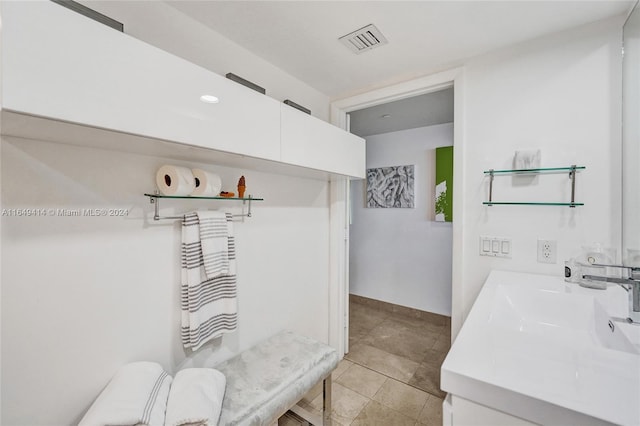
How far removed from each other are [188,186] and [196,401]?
2.90ft

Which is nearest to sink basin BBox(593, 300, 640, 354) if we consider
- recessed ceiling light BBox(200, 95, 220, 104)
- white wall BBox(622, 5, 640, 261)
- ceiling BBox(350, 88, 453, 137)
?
white wall BBox(622, 5, 640, 261)

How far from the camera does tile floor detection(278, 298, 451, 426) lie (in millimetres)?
1794

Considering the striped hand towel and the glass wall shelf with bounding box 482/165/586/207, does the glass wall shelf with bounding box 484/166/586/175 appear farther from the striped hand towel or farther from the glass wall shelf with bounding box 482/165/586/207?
the striped hand towel

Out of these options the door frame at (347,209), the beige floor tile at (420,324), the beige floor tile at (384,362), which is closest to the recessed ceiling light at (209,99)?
the door frame at (347,209)

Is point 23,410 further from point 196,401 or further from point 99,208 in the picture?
point 99,208

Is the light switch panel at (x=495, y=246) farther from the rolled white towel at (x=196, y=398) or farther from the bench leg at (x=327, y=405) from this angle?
the rolled white towel at (x=196, y=398)

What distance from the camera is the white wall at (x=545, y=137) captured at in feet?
4.70

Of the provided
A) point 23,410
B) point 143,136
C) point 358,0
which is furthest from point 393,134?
point 23,410

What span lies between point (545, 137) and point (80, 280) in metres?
2.41

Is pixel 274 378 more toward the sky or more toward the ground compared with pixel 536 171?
more toward the ground

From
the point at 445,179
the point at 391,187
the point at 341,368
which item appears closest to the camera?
the point at 341,368

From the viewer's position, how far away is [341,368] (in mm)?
2330

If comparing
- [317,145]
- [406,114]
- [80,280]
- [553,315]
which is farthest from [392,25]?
[80,280]

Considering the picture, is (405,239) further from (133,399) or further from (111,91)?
(111,91)
